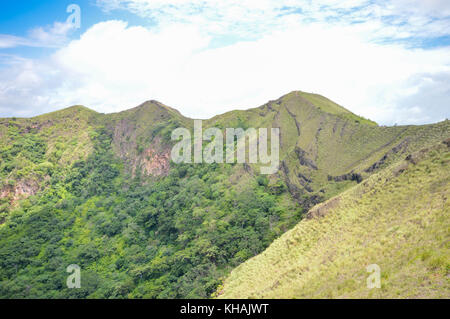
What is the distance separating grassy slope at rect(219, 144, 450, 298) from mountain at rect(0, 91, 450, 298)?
6.67m

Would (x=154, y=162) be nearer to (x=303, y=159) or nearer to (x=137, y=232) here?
(x=137, y=232)

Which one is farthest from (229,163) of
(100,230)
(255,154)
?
(100,230)

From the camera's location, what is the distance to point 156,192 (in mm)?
60719

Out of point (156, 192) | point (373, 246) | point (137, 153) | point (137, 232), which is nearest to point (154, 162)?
point (137, 153)

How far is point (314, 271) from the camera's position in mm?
16094

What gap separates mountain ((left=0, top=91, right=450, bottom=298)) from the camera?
1399 inches

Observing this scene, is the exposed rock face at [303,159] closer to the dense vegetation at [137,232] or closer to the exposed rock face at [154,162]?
the dense vegetation at [137,232]

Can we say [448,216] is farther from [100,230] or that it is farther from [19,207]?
[19,207]

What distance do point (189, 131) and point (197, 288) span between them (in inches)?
1736

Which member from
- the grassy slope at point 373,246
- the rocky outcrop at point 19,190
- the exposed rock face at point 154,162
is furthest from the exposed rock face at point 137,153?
the grassy slope at point 373,246

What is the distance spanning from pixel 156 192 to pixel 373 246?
165ft

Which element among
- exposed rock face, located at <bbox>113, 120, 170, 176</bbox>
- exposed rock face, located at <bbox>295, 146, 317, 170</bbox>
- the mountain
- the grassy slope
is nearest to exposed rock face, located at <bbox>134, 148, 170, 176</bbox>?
exposed rock face, located at <bbox>113, 120, 170, 176</bbox>

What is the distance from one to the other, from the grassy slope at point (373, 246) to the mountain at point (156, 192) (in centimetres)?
667
